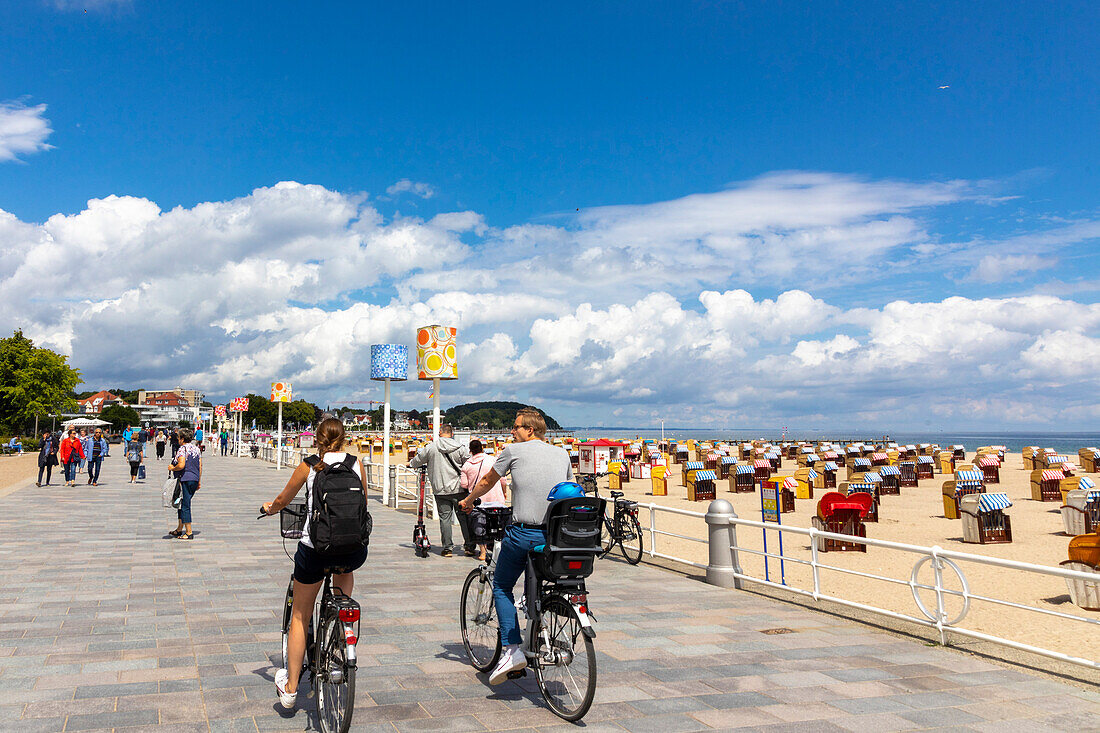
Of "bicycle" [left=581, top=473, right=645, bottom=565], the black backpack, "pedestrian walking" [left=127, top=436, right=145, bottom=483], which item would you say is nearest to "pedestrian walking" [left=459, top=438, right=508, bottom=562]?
"bicycle" [left=581, top=473, right=645, bottom=565]

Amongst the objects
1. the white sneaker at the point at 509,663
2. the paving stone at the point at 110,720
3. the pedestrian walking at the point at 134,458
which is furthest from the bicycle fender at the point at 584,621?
the pedestrian walking at the point at 134,458

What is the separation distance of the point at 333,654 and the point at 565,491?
1547 millimetres

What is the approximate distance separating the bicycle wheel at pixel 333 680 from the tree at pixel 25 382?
64.4 m

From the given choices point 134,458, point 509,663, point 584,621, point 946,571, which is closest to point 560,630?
point 584,621

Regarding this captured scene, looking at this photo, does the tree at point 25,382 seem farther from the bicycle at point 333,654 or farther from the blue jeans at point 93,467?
the bicycle at point 333,654

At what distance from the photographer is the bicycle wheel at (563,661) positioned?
13.7 ft

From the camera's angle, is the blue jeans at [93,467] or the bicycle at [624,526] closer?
the bicycle at [624,526]

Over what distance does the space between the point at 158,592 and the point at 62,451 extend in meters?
20.6

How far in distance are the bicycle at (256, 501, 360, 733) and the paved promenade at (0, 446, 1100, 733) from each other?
11.4 inches

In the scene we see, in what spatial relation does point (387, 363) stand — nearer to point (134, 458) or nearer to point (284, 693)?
point (134, 458)

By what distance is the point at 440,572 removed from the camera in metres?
9.72

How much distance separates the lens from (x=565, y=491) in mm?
4480

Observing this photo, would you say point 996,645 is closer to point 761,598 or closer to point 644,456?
point 761,598

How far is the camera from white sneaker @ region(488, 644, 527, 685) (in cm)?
453
